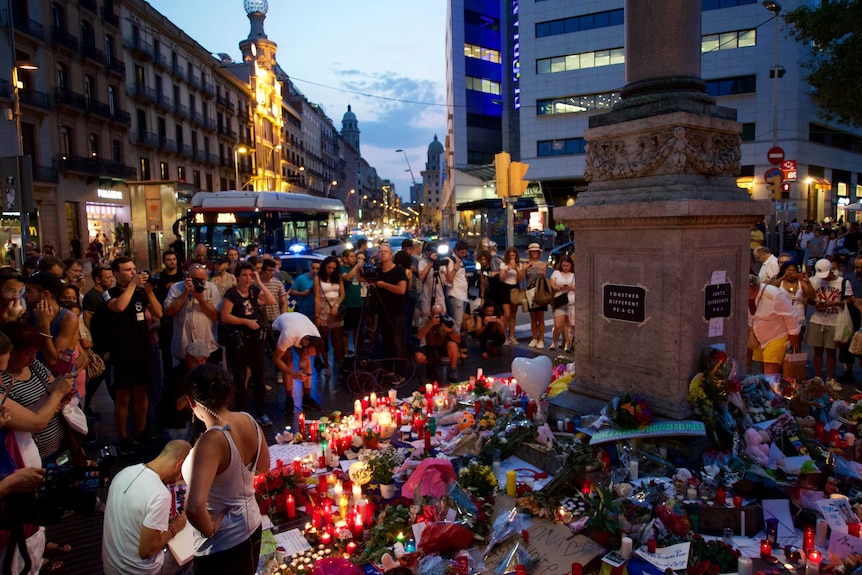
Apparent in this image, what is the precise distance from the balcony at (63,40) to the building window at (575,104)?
2852 cm

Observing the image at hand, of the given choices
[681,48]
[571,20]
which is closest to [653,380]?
[681,48]

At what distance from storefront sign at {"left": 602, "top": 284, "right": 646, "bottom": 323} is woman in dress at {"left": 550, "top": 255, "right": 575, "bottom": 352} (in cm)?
486

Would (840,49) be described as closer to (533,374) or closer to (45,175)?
(533,374)

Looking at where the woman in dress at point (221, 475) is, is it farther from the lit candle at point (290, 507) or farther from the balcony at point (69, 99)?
the balcony at point (69, 99)

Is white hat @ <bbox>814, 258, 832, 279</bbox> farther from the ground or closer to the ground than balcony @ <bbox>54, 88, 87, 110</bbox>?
closer to the ground

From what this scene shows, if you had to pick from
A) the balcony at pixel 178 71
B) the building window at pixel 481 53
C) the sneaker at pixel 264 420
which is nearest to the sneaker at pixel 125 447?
the sneaker at pixel 264 420

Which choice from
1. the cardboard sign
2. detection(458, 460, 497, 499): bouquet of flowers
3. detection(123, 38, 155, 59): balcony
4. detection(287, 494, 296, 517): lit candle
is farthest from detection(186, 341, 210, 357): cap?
detection(123, 38, 155, 59): balcony

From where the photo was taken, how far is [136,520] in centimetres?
327

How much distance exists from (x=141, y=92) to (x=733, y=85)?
37351mm

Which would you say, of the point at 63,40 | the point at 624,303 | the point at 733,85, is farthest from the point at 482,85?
the point at 624,303

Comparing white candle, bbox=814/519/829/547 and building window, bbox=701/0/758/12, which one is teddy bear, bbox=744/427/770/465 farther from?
building window, bbox=701/0/758/12

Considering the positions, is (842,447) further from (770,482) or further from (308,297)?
(308,297)

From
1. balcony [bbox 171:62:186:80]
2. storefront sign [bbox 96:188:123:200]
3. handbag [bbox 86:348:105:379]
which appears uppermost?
→ balcony [bbox 171:62:186:80]

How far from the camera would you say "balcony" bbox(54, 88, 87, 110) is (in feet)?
101
